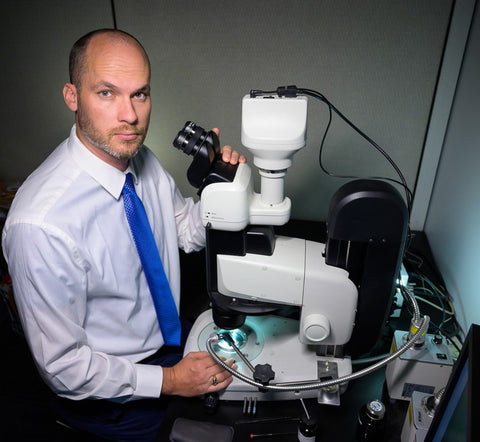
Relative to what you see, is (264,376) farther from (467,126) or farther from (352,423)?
(467,126)

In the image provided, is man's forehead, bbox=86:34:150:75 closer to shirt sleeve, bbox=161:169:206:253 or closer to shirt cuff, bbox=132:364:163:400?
shirt sleeve, bbox=161:169:206:253

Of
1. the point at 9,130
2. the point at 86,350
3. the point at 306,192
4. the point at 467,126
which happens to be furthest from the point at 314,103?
the point at 9,130

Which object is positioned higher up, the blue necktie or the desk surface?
the blue necktie

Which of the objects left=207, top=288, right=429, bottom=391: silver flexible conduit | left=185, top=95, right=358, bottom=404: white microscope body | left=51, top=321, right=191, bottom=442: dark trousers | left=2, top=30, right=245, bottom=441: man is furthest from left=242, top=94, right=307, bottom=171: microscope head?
left=51, top=321, right=191, bottom=442: dark trousers

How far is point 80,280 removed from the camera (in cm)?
95

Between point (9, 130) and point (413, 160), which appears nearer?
point (413, 160)

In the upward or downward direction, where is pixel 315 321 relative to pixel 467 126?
downward

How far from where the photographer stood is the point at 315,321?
0.84 m

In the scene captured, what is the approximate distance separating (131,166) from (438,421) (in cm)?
94

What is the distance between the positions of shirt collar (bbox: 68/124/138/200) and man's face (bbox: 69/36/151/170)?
27 millimetres

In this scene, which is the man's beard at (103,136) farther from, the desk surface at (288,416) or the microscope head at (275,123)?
the desk surface at (288,416)

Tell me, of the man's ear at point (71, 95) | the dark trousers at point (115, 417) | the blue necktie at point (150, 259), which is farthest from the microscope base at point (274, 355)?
the man's ear at point (71, 95)

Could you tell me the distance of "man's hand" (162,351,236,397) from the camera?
92cm

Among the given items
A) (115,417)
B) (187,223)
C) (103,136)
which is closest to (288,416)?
(115,417)
